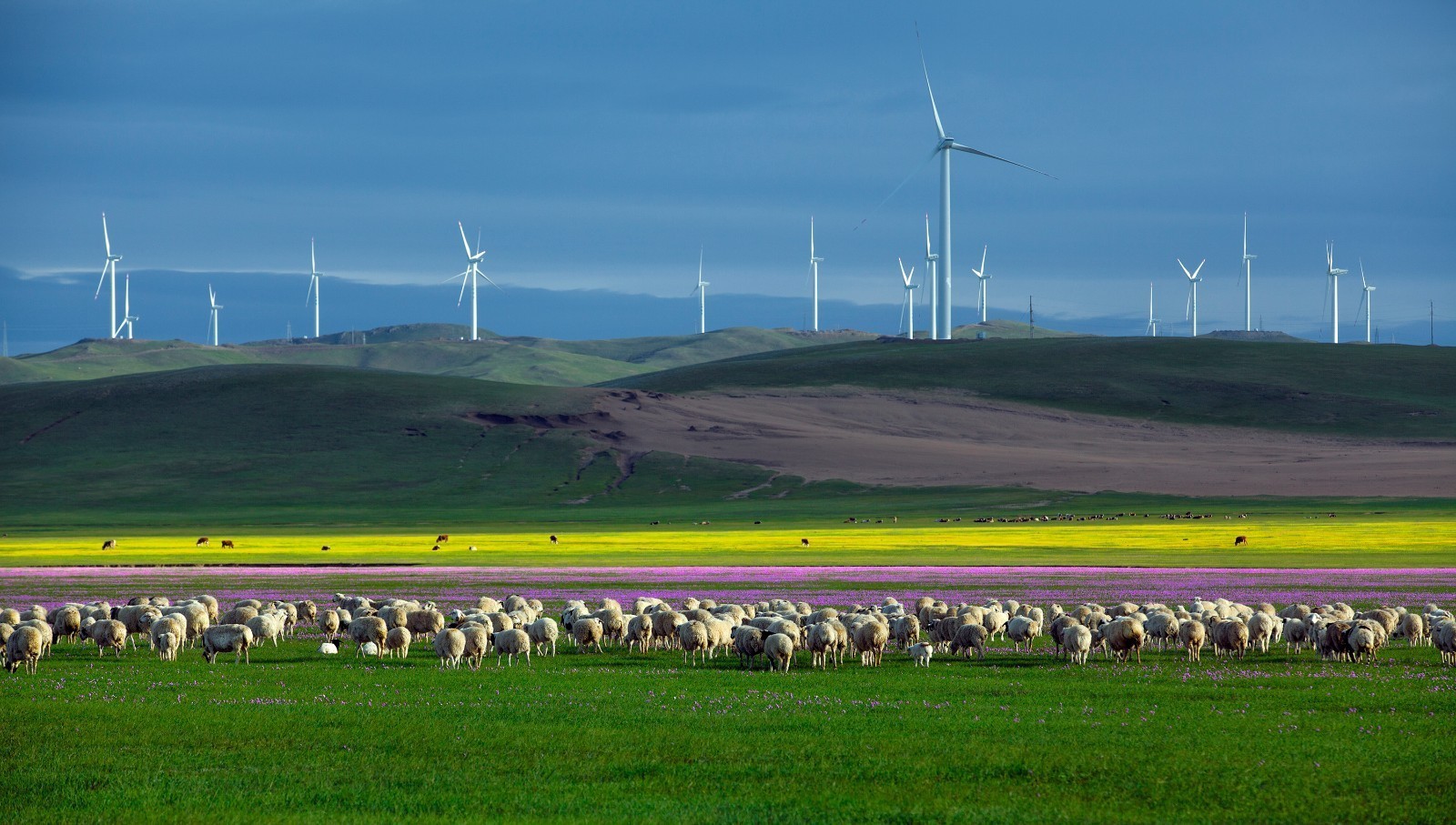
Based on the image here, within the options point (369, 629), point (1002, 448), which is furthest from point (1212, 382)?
point (369, 629)

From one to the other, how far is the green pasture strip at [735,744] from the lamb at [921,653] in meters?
1.20

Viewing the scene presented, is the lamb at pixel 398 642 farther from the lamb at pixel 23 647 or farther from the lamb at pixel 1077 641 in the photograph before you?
the lamb at pixel 1077 641

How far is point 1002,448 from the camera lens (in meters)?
147

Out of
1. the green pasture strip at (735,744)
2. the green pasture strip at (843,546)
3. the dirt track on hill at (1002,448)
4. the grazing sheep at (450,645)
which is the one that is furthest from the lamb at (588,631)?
the dirt track on hill at (1002,448)

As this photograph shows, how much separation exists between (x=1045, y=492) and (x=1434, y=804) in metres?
104

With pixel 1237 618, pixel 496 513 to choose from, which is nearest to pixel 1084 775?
pixel 1237 618

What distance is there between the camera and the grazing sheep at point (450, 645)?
27.2 meters

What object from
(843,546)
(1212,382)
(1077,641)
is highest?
(1212,382)

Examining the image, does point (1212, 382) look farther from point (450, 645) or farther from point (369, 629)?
point (450, 645)

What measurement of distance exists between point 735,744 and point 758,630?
337 inches

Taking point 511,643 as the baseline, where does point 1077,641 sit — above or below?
above

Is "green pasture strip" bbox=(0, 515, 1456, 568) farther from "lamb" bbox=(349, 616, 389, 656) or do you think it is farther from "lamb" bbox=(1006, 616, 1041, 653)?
"lamb" bbox=(349, 616, 389, 656)

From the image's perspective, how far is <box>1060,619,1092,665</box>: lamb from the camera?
2697cm

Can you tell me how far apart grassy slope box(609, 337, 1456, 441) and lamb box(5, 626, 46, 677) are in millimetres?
146813
